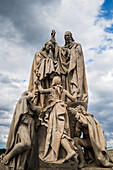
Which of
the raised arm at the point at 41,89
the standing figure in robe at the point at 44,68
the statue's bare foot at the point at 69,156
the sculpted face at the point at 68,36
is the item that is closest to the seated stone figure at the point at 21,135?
the raised arm at the point at 41,89

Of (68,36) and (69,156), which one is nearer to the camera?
(69,156)

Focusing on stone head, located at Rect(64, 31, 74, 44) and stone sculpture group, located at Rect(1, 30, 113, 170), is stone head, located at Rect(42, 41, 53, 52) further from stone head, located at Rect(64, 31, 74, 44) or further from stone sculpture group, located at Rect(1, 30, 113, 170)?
stone head, located at Rect(64, 31, 74, 44)

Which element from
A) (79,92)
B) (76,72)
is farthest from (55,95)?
(76,72)

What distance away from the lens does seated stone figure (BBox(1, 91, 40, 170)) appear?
550 centimetres

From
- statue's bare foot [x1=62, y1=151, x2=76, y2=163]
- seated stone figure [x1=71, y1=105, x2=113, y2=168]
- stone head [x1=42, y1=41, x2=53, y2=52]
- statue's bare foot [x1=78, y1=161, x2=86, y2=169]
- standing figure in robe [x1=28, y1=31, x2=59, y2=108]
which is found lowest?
statue's bare foot [x1=78, y1=161, x2=86, y2=169]

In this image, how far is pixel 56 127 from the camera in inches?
243

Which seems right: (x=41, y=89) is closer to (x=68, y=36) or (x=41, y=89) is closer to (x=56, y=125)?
(x=56, y=125)

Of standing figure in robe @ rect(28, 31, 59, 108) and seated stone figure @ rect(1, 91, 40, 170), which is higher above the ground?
standing figure in robe @ rect(28, 31, 59, 108)

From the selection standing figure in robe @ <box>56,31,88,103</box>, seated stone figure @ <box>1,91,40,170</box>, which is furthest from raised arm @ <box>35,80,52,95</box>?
standing figure in robe @ <box>56,31,88,103</box>

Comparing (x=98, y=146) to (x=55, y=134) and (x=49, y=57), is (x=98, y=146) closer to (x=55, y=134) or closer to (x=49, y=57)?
(x=55, y=134)

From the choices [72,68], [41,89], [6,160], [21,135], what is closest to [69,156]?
[21,135]

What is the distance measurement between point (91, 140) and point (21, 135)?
2188mm

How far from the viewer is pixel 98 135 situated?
6.44 m

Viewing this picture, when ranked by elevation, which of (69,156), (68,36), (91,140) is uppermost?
(68,36)
